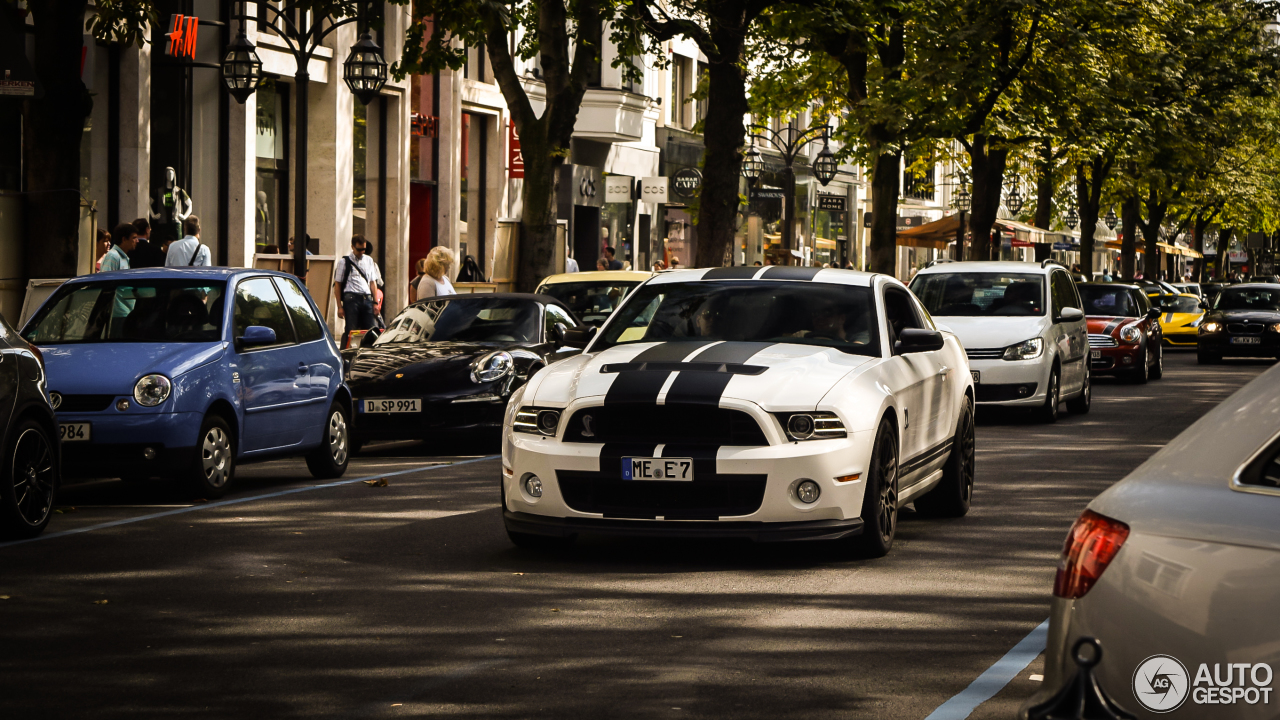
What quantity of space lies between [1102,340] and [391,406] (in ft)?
48.9

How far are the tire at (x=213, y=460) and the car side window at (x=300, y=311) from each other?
155 cm

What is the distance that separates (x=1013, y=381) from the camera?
18344 millimetres

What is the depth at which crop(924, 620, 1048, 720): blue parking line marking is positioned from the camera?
5594mm

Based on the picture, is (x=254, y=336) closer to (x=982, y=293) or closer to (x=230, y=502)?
(x=230, y=502)

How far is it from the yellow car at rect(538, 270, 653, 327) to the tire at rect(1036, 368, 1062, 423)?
4.49m

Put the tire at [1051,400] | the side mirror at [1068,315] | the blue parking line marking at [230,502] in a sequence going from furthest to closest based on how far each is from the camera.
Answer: the side mirror at [1068,315] < the tire at [1051,400] < the blue parking line marking at [230,502]

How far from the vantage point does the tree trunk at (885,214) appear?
32.2 m

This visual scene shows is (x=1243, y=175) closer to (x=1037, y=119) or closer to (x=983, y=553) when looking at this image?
(x=1037, y=119)

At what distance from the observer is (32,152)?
14.7 meters

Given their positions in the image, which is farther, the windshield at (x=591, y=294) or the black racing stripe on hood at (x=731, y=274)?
the windshield at (x=591, y=294)

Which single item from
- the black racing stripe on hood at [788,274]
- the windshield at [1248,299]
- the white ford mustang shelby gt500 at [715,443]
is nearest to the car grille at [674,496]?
the white ford mustang shelby gt500 at [715,443]

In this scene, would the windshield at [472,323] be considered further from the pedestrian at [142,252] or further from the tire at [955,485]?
the tire at [955,485]

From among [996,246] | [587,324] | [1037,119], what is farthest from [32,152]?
[996,246]

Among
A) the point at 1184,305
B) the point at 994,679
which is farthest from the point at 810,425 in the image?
the point at 1184,305
